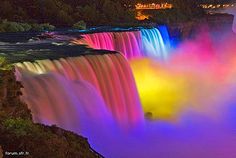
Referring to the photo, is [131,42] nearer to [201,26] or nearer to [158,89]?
[158,89]

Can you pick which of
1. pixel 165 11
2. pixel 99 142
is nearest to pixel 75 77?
pixel 99 142

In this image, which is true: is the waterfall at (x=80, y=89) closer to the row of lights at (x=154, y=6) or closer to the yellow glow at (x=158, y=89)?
the yellow glow at (x=158, y=89)

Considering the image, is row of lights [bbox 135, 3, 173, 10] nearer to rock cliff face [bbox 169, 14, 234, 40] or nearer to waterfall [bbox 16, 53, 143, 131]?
rock cliff face [bbox 169, 14, 234, 40]

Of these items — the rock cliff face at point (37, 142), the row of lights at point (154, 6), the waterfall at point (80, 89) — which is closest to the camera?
the rock cliff face at point (37, 142)

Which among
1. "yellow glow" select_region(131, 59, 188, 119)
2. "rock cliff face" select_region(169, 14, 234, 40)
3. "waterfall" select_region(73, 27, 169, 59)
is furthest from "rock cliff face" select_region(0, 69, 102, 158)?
"rock cliff face" select_region(169, 14, 234, 40)

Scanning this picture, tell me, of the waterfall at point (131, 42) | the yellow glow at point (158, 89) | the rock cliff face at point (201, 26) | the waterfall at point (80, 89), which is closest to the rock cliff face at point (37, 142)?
the waterfall at point (80, 89)

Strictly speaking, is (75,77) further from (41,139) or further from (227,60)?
(227,60)
